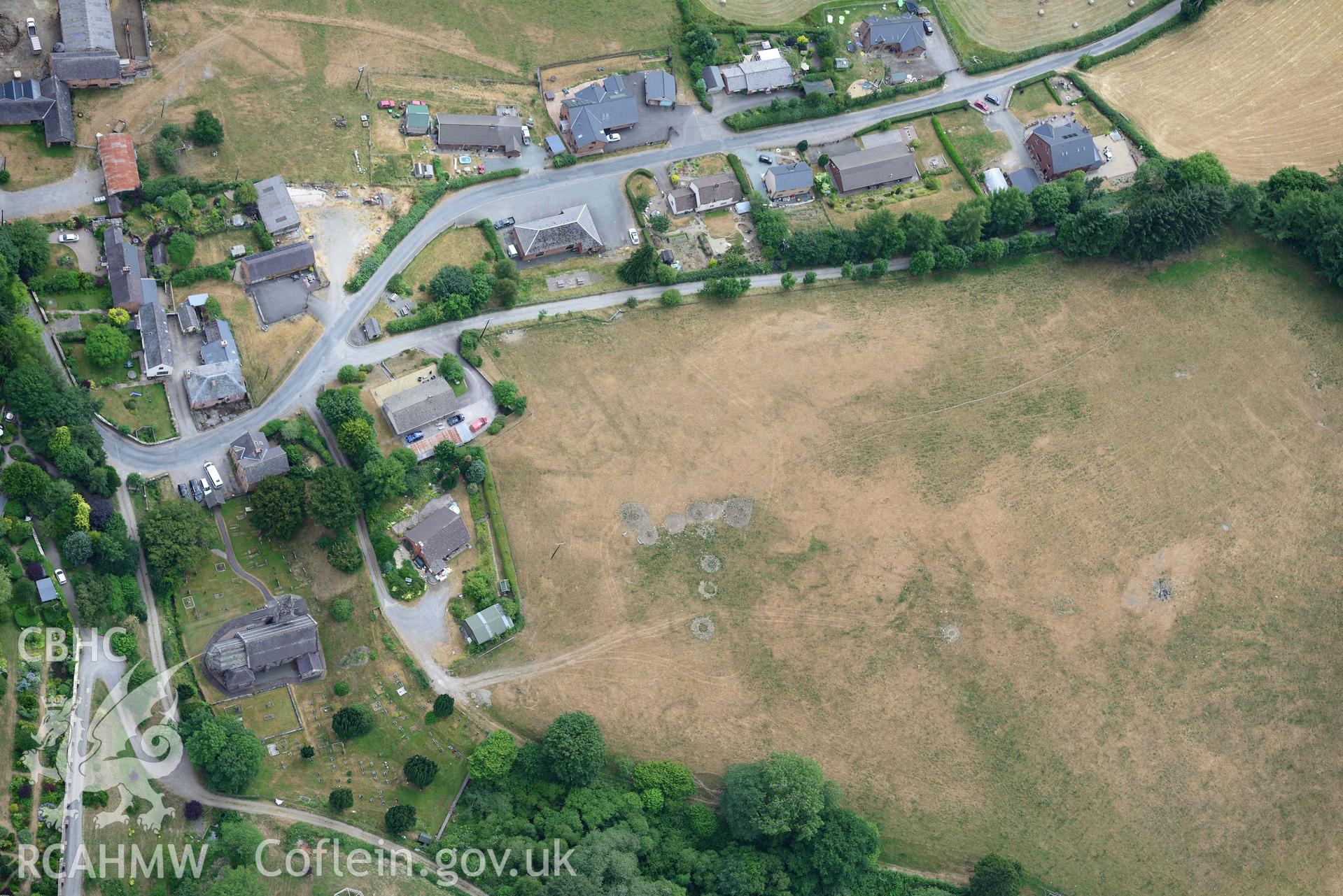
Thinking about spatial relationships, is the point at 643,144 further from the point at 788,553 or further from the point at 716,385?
the point at 788,553

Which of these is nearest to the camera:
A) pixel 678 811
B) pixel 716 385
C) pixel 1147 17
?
pixel 678 811

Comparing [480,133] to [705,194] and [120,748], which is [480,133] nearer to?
[705,194]

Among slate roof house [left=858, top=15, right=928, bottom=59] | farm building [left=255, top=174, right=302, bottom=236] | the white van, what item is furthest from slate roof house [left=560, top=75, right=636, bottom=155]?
the white van

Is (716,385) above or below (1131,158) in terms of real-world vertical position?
below

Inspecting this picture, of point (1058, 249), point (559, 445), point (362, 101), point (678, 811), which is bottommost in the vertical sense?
point (678, 811)

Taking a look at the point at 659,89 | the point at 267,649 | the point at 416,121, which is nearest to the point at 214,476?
the point at 267,649

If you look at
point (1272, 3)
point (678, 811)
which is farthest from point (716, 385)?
point (1272, 3)
